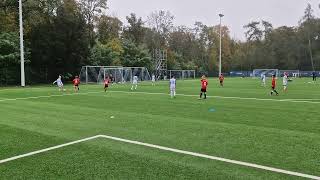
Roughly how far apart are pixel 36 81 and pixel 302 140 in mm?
52757

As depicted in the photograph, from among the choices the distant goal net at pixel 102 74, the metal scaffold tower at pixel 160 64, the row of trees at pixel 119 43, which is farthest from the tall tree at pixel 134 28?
the distant goal net at pixel 102 74

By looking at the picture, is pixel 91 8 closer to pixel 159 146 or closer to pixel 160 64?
pixel 160 64

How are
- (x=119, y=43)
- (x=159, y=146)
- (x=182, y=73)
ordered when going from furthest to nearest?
(x=182, y=73) < (x=119, y=43) < (x=159, y=146)

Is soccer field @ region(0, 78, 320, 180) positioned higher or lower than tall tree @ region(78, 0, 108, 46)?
lower

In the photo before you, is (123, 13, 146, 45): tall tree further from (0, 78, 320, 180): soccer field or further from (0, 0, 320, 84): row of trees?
(0, 78, 320, 180): soccer field

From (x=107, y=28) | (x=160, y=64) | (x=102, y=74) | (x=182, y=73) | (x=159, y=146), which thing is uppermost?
(x=107, y=28)

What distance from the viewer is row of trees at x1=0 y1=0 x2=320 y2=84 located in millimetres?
56812

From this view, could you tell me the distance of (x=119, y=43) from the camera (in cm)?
8069

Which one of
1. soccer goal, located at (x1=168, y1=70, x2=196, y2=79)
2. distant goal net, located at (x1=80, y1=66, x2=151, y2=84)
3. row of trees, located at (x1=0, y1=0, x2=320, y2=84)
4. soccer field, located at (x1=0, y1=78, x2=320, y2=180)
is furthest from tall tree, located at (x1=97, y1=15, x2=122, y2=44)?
soccer field, located at (x1=0, y1=78, x2=320, y2=180)

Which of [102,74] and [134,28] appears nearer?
[102,74]

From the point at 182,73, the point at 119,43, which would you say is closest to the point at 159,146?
the point at 119,43

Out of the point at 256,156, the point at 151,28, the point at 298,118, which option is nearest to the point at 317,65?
the point at 151,28

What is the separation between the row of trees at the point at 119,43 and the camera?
56.8 m

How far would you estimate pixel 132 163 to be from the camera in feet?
26.6
